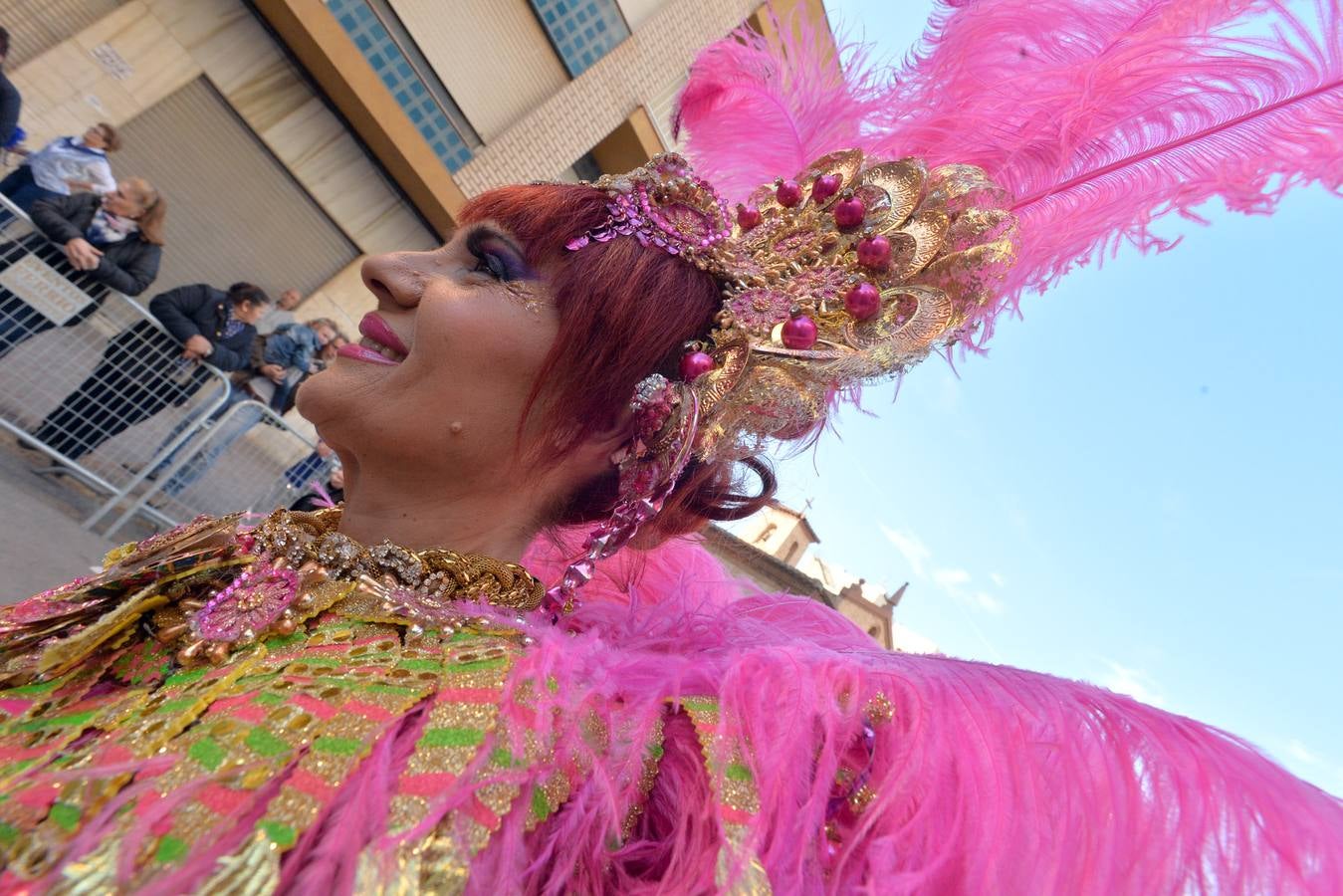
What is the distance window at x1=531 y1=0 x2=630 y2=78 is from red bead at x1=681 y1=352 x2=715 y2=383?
7606mm

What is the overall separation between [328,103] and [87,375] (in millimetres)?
4562

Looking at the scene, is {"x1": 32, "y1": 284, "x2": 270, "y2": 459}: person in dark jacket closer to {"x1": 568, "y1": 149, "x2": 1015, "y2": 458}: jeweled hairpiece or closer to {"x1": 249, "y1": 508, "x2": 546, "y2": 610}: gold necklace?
{"x1": 249, "y1": 508, "x2": 546, "y2": 610}: gold necklace

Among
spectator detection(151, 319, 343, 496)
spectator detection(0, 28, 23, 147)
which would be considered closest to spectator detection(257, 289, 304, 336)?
spectator detection(151, 319, 343, 496)

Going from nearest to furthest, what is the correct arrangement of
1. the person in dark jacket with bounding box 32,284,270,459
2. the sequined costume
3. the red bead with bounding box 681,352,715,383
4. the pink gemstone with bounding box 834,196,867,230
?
the sequined costume < the red bead with bounding box 681,352,715,383 < the pink gemstone with bounding box 834,196,867,230 < the person in dark jacket with bounding box 32,284,270,459

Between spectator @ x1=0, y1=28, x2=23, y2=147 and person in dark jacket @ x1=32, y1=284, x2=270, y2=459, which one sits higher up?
spectator @ x1=0, y1=28, x2=23, y2=147

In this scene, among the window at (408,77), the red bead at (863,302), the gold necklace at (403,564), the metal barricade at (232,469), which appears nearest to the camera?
the gold necklace at (403,564)

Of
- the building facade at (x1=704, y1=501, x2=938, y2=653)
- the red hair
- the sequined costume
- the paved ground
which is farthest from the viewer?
the building facade at (x1=704, y1=501, x2=938, y2=653)

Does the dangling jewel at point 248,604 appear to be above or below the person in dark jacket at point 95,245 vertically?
below

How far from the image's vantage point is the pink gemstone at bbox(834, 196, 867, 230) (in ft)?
6.09

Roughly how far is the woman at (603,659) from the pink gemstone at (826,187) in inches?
0.9

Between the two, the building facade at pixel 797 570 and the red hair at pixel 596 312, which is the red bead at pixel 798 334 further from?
the building facade at pixel 797 570

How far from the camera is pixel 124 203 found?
4.40 metres

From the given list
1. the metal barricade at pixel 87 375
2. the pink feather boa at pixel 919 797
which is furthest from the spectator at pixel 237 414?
the pink feather boa at pixel 919 797

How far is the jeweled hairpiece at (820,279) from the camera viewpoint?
66.6 inches
